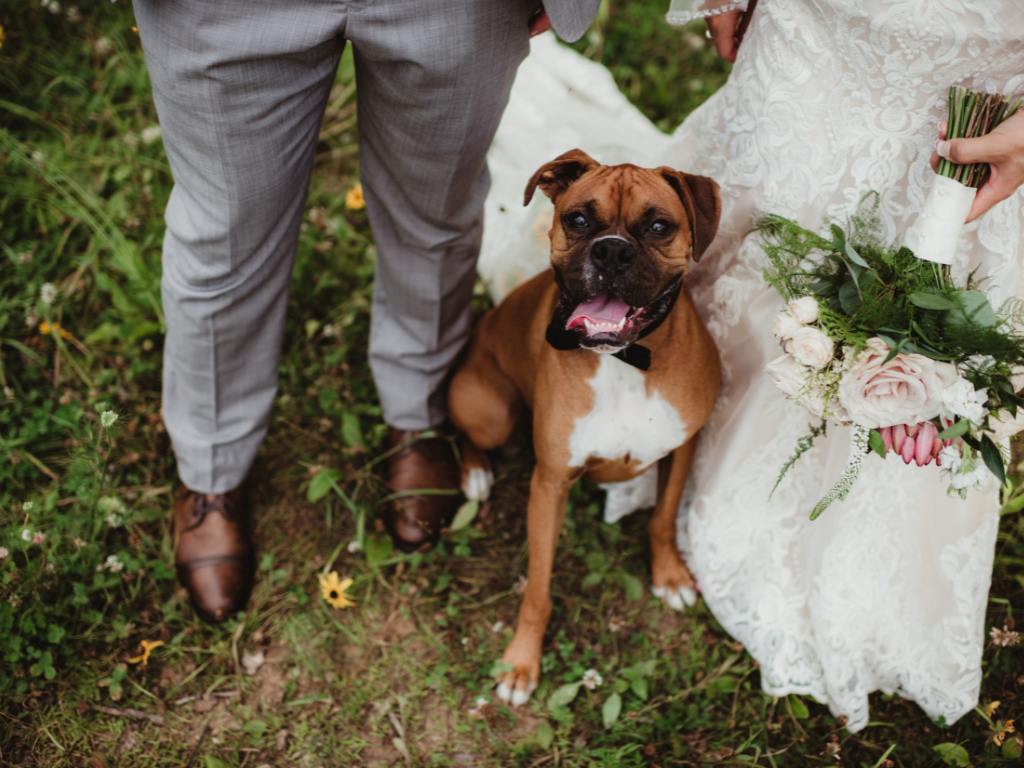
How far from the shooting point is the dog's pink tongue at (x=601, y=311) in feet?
8.14

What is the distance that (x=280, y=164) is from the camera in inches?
98.7

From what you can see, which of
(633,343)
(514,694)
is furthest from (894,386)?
(514,694)

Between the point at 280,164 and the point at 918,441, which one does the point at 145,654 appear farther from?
the point at 918,441

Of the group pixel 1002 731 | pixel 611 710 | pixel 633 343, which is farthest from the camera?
pixel 611 710

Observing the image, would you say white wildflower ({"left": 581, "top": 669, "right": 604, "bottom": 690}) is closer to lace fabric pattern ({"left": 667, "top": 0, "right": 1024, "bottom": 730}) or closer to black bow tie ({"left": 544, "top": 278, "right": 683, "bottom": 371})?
lace fabric pattern ({"left": 667, "top": 0, "right": 1024, "bottom": 730})

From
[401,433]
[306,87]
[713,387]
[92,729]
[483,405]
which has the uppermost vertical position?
[306,87]

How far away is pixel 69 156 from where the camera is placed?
14.2 feet

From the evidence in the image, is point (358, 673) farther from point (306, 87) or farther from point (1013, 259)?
point (1013, 259)

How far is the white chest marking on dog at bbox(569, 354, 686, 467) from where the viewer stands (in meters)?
2.70

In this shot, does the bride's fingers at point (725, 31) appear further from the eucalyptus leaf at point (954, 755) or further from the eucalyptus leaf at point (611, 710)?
the eucalyptus leaf at point (954, 755)

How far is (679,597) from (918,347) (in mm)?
1543

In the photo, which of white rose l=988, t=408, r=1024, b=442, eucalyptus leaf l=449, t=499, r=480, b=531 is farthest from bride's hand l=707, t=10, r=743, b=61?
eucalyptus leaf l=449, t=499, r=480, b=531

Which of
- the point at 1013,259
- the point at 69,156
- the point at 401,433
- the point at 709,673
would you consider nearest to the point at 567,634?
the point at 709,673

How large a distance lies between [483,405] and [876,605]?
157cm
